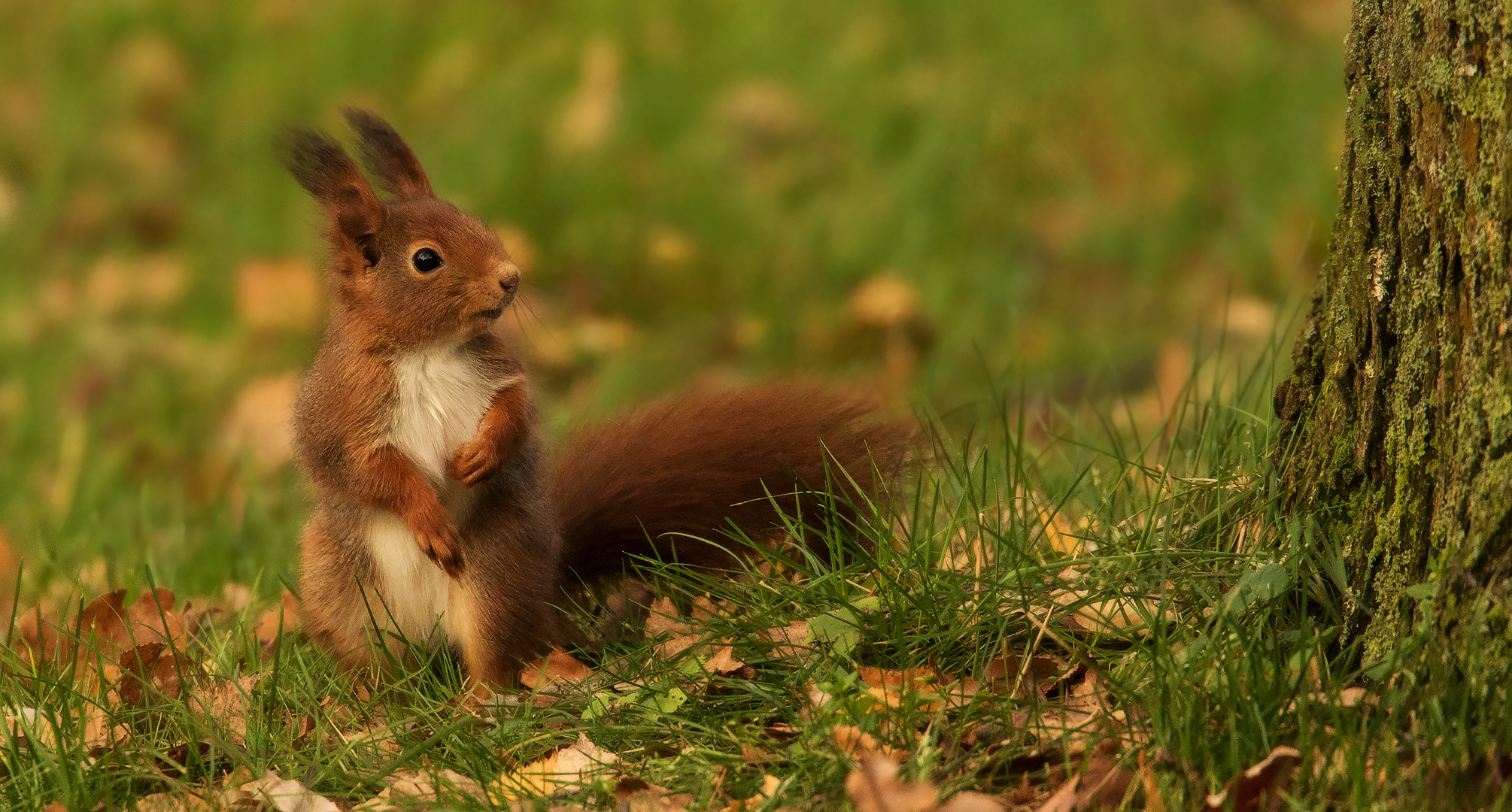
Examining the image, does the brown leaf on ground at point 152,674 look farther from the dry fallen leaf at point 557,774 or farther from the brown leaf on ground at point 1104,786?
the brown leaf on ground at point 1104,786

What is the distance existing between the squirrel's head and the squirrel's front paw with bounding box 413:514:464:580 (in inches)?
11.7

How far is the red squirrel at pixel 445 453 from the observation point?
2416mm

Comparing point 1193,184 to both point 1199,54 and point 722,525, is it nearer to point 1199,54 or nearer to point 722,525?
point 1199,54

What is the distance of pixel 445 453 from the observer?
2.46 meters

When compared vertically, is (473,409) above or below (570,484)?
above

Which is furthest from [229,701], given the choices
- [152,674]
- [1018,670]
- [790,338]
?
[790,338]

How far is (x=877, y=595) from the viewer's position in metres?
2.27

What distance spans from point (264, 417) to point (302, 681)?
251cm

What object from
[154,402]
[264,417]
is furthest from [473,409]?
[154,402]

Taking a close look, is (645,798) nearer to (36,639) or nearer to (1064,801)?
(1064,801)

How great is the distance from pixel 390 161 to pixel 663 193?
3225 millimetres

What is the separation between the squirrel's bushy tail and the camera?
2629mm

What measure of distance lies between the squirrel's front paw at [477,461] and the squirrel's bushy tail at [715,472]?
31 centimetres

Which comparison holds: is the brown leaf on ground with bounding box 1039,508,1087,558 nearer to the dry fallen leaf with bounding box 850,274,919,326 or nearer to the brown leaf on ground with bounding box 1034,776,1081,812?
the brown leaf on ground with bounding box 1034,776,1081,812
